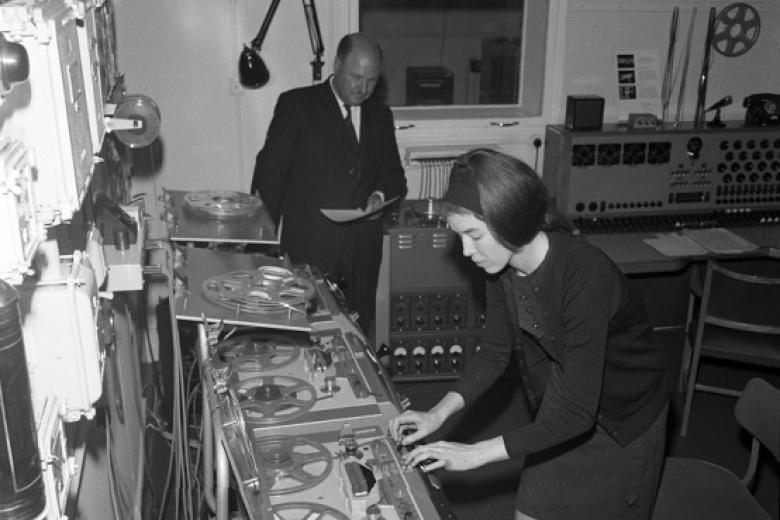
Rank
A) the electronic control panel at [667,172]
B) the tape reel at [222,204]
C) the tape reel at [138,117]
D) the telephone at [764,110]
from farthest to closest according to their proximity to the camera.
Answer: the telephone at [764,110], the electronic control panel at [667,172], the tape reel at [222,204], the tape reel at [138,117]

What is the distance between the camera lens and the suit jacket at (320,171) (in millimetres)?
3555

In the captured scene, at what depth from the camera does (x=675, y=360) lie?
4.33m

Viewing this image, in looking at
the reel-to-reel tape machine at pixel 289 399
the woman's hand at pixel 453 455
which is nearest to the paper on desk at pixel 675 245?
the reel-to-reel tape machine at pixel 289 399

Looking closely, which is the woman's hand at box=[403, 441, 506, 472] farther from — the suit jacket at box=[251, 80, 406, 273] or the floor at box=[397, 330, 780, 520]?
the suit jacket at box=[251, 80, 406, 273]

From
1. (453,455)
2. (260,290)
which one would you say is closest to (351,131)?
(260,290)

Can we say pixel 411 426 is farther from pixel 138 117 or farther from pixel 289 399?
pixel 138 117

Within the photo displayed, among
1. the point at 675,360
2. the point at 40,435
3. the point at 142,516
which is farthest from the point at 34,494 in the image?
the point at 675,360

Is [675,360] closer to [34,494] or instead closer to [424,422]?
[424,422]

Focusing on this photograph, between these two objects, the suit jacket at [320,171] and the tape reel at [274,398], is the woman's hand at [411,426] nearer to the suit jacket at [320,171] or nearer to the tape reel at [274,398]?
the tape reel at [274,398]

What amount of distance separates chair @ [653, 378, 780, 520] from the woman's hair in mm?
1137

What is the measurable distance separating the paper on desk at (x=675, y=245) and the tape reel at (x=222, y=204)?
2.03 metres

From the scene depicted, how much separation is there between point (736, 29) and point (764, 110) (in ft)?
1.68

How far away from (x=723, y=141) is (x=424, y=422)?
3.06 meters

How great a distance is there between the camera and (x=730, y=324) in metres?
3.50
